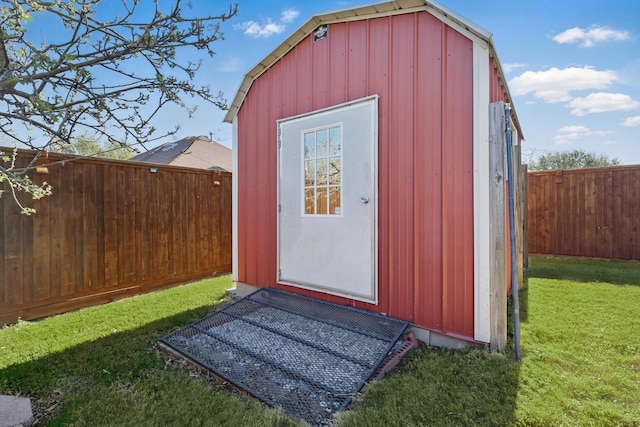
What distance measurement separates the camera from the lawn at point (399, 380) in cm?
172

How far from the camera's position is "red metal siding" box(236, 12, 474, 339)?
248cm

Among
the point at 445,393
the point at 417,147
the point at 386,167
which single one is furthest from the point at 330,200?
the point at 445,393

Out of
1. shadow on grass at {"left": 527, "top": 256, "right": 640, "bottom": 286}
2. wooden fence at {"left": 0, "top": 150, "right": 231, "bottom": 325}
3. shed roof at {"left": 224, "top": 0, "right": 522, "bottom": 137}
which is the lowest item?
shadow on grass at {"left": 527, "top": 256, "right": 640, "bottom": 286}

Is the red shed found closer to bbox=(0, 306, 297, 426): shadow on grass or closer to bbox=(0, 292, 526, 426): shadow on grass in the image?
bbox=(0, 292, 526, 426): shadow on grass

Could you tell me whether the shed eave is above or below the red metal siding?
above

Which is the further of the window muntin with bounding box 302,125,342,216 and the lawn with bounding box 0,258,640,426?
the window muntin with bounding box 302,125,342,216

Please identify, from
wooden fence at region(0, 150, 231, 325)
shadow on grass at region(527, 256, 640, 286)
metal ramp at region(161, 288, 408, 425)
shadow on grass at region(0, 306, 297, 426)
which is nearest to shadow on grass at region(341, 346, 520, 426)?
metal ramp at region(161, 288, 408, 425)

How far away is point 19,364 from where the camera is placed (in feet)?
8.04

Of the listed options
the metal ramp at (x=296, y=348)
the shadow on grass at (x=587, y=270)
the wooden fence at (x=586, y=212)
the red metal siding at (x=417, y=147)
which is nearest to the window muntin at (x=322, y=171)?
the red metal siding at (x=417, y=147)

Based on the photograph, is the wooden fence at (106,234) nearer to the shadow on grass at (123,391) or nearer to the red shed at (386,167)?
the shadow on grass at (123,391)

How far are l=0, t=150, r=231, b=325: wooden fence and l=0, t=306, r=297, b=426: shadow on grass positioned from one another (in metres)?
1.39

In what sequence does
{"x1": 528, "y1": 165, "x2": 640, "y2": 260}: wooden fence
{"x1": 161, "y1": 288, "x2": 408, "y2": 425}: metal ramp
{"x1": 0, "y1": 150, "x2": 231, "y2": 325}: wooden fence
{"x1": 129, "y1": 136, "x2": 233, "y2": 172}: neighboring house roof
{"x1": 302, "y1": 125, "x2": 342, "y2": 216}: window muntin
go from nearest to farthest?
{"x1": 161, "y1": 288, "x2": 408, "y2": 425}: metal ramp
{"x1": 302, "y1": 125, "x2": 342, "y2": 216}: window muntin
{"x1": 0, "y1": 150, "x2": 231, "y2": 325}: wooden fence
{"x1": 528, "y1": 165, "x2": 640, "y2": 260}: wooden fence
{"x1": 129, "y1": 136, "x2": 233, "y2": 172}: neighboring house roof

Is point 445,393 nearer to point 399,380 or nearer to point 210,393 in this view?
point 399,380

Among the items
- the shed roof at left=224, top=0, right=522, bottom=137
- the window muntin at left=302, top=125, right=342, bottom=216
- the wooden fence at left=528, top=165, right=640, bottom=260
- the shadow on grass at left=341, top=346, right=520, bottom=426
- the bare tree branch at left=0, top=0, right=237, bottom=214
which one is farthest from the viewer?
the wooden fence at left=528, top=165, right=640, bottom=260
